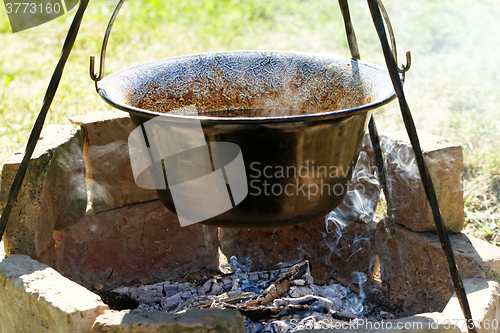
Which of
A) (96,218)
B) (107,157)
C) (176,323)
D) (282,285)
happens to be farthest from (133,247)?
(176,323)

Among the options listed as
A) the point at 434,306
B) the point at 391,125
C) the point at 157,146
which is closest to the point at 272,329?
the point at 434,306

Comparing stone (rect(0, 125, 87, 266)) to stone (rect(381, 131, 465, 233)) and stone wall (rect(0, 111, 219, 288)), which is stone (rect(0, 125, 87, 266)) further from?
stone (rect(381, 131, 465, 233))

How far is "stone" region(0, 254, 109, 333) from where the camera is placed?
5.08 feet

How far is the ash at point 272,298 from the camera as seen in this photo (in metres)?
2.01

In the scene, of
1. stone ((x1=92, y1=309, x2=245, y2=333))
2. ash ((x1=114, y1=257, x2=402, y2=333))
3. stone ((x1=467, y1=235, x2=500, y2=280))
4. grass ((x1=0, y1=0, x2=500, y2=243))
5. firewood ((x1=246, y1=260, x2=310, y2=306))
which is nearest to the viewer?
stone ((x1=92, y1=309, x2=245, y2=333))

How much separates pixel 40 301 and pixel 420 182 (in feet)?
5.11

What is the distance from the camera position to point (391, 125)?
4.14m

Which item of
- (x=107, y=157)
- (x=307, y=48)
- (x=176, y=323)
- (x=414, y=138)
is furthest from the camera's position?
(x=307, y=48)

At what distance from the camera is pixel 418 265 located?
7.14 feet

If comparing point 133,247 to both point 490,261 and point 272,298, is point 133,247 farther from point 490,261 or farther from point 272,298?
point 490,261

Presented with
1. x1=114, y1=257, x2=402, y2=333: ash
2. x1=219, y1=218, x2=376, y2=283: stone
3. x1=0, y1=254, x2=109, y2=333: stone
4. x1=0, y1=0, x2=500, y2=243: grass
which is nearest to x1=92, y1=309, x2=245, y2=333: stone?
x1=0, y1=254, x2=109, y2=333: stone

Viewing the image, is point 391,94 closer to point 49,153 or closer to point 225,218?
point 225,218

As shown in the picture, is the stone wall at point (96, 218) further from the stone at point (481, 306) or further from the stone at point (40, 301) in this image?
the stone at point (481, 306)

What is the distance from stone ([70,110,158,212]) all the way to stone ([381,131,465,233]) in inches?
49.5
